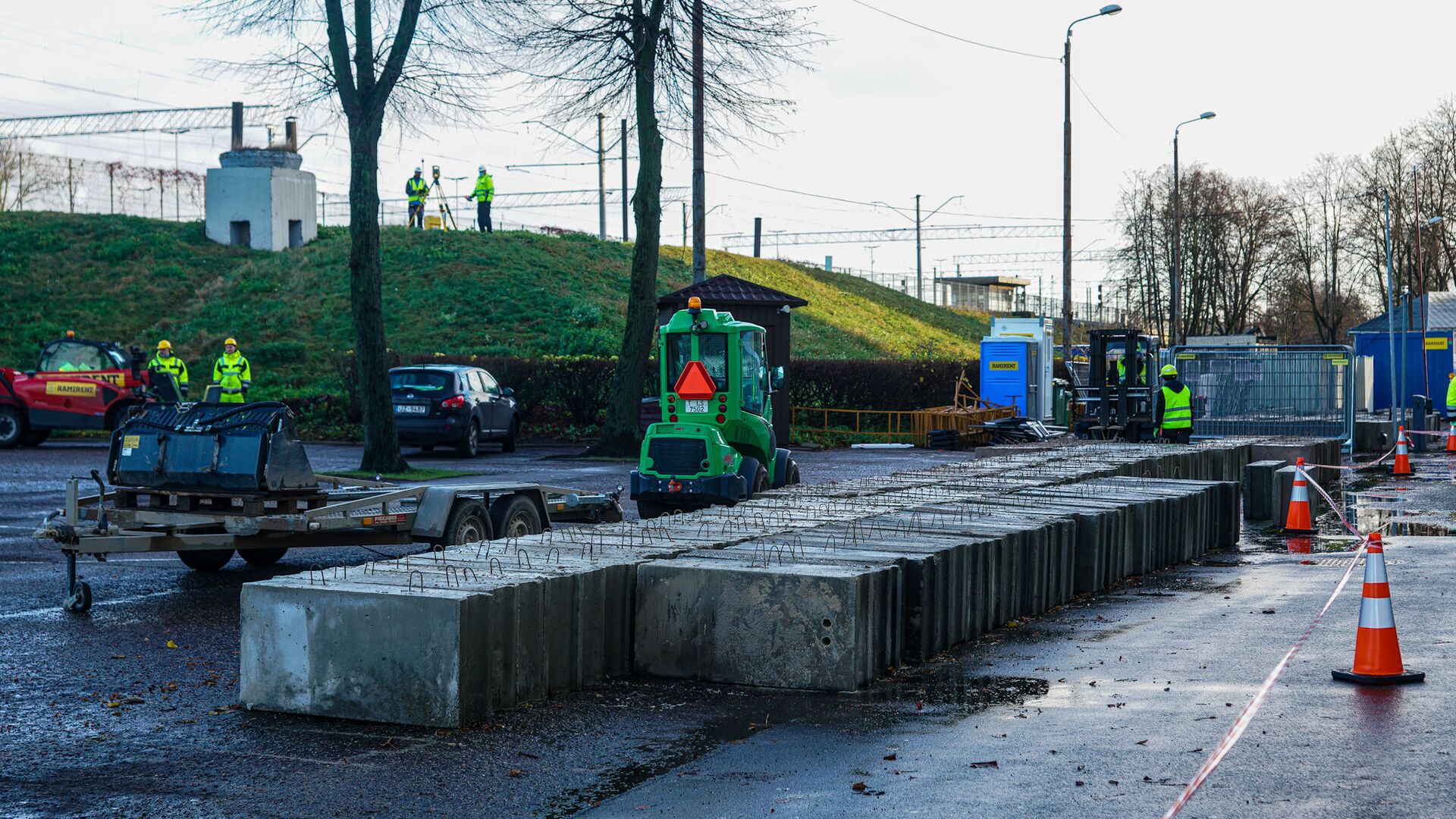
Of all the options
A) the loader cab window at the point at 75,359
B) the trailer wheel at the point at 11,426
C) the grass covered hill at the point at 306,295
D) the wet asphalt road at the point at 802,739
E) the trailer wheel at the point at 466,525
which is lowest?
the wet asphalt road at the point at 802,739

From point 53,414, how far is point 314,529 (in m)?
18.1

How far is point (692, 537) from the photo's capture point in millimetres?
9164

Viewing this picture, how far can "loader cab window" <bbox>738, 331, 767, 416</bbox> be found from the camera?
47.4 ft

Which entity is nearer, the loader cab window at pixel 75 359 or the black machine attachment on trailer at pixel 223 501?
the black machine attachment on trailer at pixel 223 501

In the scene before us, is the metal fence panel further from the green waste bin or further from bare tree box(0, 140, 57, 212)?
bare tree box(0, 140, 57, 212)

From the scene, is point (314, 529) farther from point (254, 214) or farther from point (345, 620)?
point (254, 214)

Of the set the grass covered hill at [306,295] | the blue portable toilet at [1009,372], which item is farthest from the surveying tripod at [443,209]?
the blue portable toilet at [1009,372]

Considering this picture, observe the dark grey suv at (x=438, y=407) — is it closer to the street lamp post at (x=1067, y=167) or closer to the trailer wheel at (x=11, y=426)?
the trailer wheel at (x=11, y=426)

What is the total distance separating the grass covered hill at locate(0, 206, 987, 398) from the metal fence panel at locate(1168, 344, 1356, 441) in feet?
63.8

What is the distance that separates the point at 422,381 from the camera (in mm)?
25797

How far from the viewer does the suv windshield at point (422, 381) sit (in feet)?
84.3

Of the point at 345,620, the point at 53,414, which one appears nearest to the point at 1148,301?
the point at 53,414

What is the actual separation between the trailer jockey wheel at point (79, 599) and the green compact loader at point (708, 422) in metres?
5.25

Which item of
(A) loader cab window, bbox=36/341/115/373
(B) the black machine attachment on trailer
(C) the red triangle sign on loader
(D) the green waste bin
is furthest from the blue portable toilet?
(B) the black machine attachment on trailer
